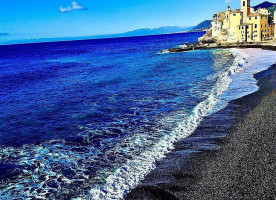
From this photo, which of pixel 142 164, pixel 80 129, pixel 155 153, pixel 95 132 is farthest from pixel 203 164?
pixel 80 129

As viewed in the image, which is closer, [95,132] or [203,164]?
[203,164]

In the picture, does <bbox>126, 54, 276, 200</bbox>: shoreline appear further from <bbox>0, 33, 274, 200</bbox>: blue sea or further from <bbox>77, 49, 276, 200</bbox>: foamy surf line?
<bbox>0, 33, 274, 200</bbox>: blue sea

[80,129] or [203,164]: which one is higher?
[80,129]

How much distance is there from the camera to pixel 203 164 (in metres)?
12.7

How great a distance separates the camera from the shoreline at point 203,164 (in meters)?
10.6

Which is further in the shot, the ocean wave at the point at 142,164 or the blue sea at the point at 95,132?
the blue sea at the point at 95,132

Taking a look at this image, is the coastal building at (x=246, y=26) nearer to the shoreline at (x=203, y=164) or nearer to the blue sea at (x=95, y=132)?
the blue sea at (x=95, y=132)

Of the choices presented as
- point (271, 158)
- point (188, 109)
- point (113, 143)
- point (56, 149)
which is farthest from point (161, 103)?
point (271, 158)

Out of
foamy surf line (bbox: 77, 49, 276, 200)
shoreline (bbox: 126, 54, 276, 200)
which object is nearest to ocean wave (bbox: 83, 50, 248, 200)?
foamy surf line (bbox: 77, 49, 276, 200)

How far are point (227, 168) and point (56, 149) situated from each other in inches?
432

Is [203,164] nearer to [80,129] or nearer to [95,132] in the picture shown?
[95,132]

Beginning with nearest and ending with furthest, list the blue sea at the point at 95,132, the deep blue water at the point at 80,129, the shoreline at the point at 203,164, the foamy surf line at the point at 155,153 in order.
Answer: the shoreline at the point at 203,164, the foamy surf line at the point at 155,153, the blue sea at the point at 95,132, the deep blue water at the point at 80,129

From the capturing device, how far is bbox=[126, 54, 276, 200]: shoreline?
1065 centimetres

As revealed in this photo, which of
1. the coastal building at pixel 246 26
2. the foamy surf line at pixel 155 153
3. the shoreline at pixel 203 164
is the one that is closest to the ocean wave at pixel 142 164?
the foamy surf line at pixel 155 153
